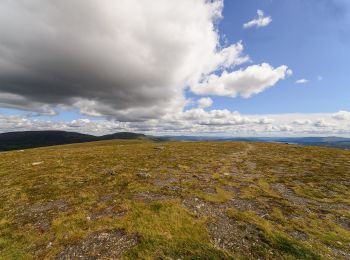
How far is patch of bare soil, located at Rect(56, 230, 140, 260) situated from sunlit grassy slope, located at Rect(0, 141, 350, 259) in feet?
0.21

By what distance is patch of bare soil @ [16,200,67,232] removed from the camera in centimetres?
1702

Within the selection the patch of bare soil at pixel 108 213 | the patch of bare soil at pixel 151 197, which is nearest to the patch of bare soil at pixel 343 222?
the patch of bare soil at pixel 151 197

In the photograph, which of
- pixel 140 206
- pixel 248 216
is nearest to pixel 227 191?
pixel 248 216

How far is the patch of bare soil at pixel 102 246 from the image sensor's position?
12.9 meters

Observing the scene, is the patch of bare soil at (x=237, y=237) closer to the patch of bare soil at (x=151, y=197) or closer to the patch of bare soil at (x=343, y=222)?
the patch of bare soil at (x=151, y=197)

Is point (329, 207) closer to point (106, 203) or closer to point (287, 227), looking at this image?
point (287, 227)

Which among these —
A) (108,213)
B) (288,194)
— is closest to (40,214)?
(108,213)

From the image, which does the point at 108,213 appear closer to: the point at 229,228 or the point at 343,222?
the point at 229,228

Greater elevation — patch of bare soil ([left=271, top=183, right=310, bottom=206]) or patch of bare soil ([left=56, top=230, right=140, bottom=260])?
patch of bare soil ([left=56, top=230, right=140, bottom=260])

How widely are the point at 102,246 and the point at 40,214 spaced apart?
9118 millimetres

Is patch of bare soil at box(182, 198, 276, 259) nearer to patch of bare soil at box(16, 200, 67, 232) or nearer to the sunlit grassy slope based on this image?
the sunlit grassy slope

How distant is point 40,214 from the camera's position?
1900cm

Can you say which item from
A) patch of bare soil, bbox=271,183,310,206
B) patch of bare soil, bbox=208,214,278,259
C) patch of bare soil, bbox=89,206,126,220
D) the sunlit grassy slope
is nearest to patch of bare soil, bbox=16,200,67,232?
the sunlit grassy slope

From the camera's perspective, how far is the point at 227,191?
25.9 metres
